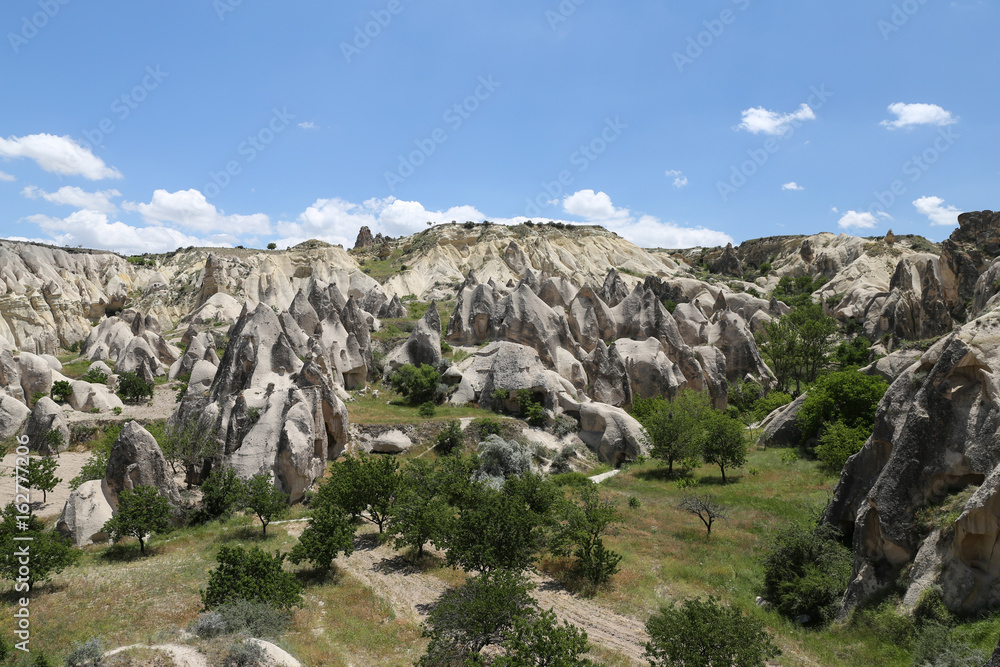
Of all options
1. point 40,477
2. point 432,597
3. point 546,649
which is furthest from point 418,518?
point 40,477

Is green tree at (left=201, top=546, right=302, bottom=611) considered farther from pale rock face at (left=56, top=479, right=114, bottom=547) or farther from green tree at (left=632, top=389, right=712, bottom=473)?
green tree at (left=632, top=389, right=712, bottom=473)

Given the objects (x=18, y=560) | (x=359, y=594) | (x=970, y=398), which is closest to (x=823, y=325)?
(x=970, y=398)

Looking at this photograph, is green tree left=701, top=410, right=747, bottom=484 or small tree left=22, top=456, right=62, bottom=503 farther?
green tree left=701, top=410, right=747, bottom=484

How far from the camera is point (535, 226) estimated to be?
122m

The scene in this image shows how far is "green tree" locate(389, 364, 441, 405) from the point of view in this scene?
39969mm

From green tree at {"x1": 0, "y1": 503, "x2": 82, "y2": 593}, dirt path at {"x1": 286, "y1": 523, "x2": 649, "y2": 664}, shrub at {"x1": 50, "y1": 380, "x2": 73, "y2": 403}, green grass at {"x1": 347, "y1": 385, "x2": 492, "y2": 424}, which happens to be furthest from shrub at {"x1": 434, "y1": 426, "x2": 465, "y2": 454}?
shrub at {"x1": 50, "y1": 380, "x2": 73, "y2": 403}

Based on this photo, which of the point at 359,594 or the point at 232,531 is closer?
the point at 359,594

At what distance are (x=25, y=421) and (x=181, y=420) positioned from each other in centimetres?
1379

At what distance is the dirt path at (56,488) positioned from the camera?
24.6 metres

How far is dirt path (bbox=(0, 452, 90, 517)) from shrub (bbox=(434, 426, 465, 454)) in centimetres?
1847

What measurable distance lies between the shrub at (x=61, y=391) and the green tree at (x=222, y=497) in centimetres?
2757

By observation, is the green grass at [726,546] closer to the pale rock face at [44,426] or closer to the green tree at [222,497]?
the green tree at [222,497]

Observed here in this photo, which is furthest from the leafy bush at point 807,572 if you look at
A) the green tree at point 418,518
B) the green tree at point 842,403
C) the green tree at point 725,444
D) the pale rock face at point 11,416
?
the pale rock face at point 11,416

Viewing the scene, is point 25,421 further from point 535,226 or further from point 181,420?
point 535,226
